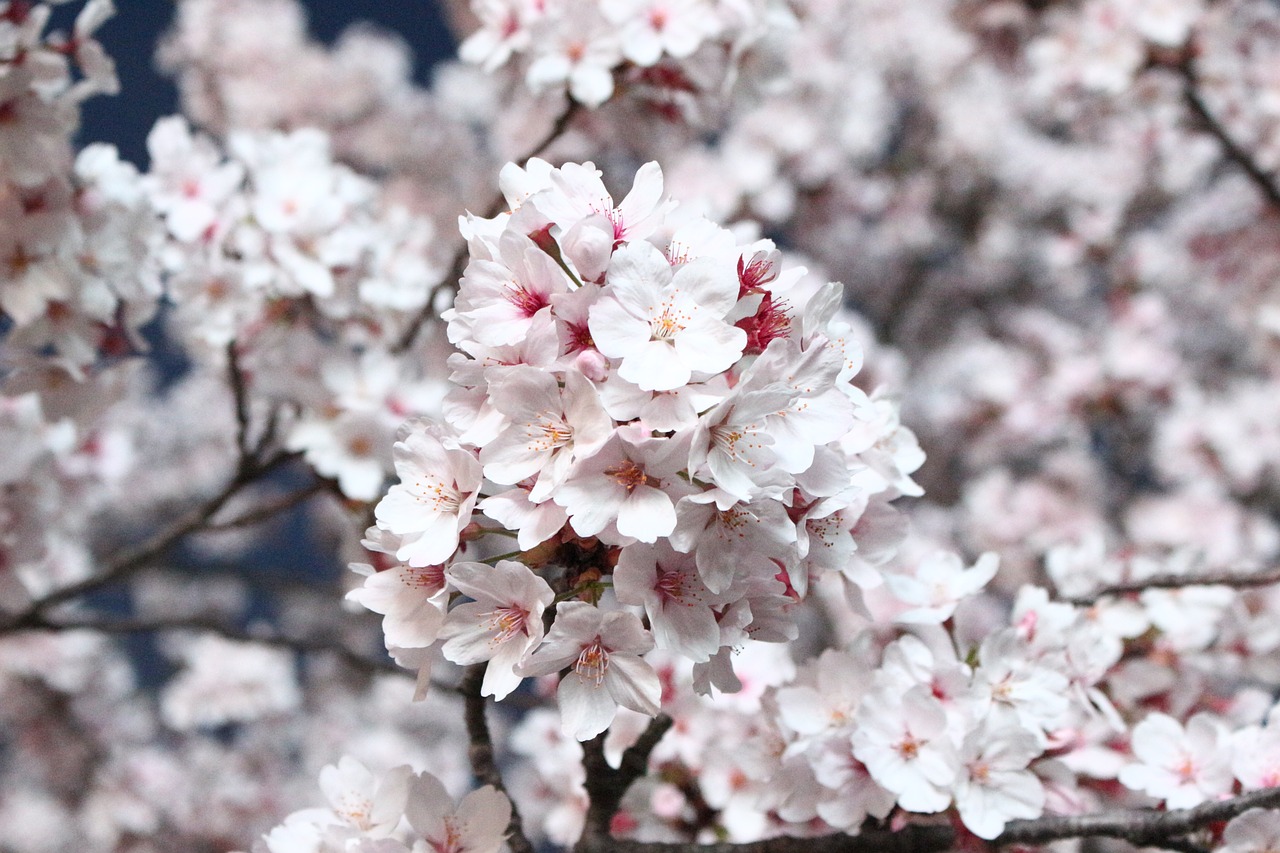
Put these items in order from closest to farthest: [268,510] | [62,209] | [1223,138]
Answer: [62,209] → [268,510] → [1223,138]

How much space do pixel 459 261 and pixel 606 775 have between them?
0.86m

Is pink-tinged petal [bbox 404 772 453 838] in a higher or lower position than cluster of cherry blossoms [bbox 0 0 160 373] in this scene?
lower

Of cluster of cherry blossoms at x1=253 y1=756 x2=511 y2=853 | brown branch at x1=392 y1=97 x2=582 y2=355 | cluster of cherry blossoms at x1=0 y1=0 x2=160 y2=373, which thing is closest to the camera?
cluster of cherry blossoms at x1=253 y1=756 x2=511 y2=853

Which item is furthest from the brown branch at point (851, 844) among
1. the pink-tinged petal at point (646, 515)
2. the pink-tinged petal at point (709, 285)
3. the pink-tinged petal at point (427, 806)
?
the pink-tinged petal at point (709, 285)

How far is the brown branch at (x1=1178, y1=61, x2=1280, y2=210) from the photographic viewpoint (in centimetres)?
270

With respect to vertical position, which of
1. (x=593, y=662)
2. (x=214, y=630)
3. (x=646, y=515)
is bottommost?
(x=214, y=630)

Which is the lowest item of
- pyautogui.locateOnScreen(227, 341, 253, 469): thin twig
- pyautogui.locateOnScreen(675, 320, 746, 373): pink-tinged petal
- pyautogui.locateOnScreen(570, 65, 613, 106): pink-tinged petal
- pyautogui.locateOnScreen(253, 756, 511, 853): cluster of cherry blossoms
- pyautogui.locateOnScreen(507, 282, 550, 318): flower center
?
pyautogui.locateOnScreen(227, 341, 253, 469): thin twig

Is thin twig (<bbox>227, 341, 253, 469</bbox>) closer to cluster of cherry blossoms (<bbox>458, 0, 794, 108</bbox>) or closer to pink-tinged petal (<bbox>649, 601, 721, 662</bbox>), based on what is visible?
cluster of cherry blossoms (<bbox>458, 0, 794, 108</bbox>)

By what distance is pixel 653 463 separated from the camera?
0.81 m

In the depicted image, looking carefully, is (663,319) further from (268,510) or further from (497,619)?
(268,510)

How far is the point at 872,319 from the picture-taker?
473 centimetres

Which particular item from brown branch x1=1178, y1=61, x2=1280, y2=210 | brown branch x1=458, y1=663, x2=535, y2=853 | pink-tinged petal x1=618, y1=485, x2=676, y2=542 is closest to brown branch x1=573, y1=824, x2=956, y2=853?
brown branch x1=458, y1=663, x2=535, y2=853

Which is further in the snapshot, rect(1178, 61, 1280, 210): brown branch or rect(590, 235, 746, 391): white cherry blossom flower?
rect(1178, 61, 1280, 210): brown branch

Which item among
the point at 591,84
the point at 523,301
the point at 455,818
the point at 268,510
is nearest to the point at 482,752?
the point at 455,818
